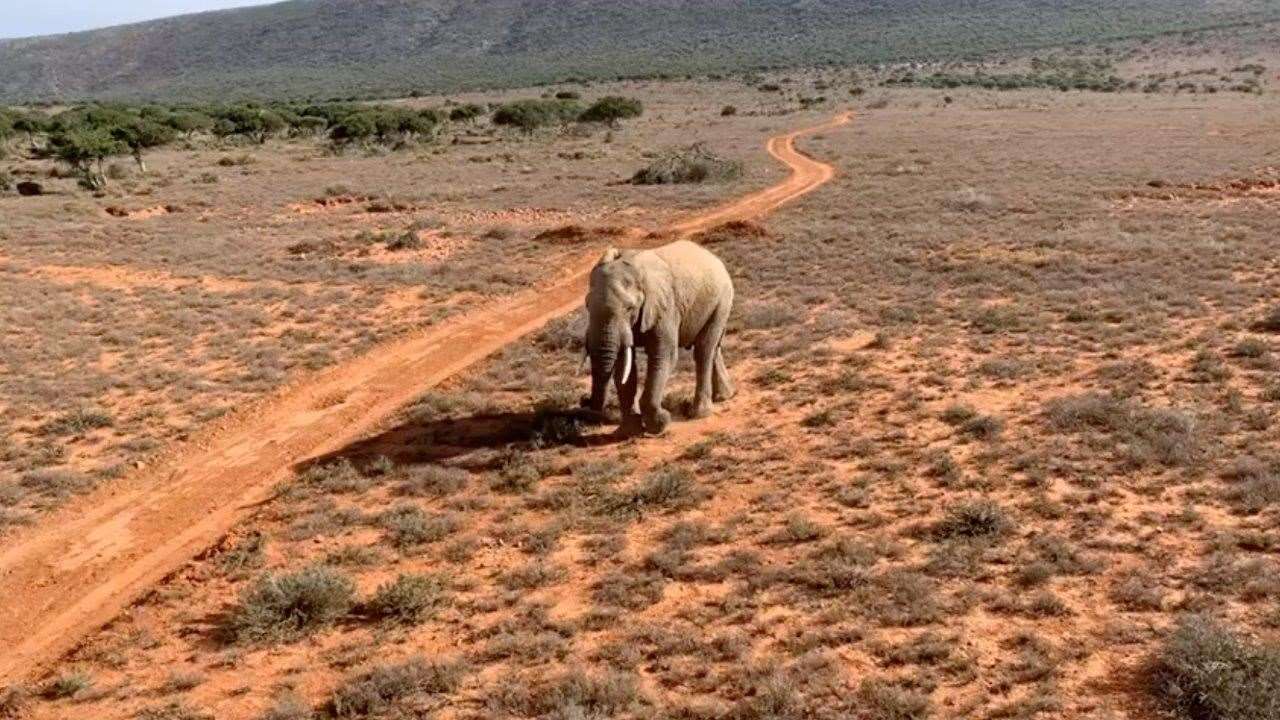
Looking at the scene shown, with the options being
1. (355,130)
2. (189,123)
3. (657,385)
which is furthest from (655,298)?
(189,123)

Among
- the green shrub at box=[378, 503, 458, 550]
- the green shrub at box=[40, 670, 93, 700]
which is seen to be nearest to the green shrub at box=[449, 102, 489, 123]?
the green shrub at box=[378, 503, 458, 550]

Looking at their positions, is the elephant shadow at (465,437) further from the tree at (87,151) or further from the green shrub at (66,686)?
the tree at (87,151)

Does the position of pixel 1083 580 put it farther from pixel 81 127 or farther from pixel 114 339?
pixel 81 127

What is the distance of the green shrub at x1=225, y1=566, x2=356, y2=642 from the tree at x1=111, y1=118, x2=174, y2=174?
162 ft

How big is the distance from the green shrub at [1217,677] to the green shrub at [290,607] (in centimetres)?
659

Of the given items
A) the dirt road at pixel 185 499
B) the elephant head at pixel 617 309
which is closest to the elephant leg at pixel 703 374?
the elephant head at pixel 617 309

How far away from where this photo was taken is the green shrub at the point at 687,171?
37906 mm

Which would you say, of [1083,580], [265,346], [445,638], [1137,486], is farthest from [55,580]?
[1137,486]

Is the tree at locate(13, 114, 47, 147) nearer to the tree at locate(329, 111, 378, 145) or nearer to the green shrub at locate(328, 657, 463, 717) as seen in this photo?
the tree at locate(329, 111, 378, 145)

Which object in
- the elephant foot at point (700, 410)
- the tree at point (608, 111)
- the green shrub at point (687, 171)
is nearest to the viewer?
the elephant foot at point (700, 410)

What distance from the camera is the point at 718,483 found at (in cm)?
1106

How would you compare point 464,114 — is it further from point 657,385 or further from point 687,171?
point 657,385

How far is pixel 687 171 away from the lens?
38094 mm

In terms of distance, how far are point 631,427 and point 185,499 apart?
534cm
